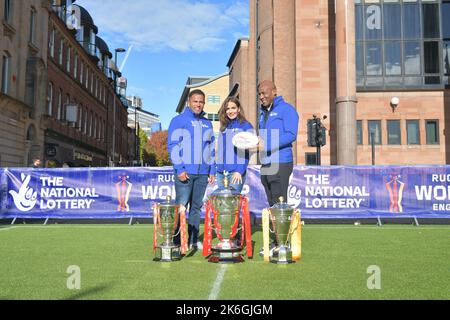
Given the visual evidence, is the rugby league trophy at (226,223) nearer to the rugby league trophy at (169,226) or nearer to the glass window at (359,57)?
the rugby league trophy at (169,226)

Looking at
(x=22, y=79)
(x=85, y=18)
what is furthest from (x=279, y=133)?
(x=85, y=18)

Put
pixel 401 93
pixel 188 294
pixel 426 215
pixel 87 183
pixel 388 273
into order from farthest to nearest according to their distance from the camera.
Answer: pixel 401 93, pixel 87 183, pixel 426 215, pixel 388 273, pixel 188 294

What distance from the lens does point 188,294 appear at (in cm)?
351

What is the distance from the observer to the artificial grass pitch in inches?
139

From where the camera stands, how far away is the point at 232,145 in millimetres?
5664

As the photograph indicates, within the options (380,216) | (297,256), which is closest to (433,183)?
(380,216)

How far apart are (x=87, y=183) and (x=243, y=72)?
114 feet

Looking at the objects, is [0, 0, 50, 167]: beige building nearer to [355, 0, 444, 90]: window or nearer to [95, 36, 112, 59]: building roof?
[355, 0, 444, 90]: window

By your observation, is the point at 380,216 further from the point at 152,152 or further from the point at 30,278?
the point at 152,152

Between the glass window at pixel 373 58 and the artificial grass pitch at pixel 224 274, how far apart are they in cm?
2511

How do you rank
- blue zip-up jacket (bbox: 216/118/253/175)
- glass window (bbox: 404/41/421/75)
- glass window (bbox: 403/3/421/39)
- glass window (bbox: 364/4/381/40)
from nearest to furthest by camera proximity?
blue zip-up jacket (bbox: 216/118/253/175) → glass window (bbox: 404/41/421/75) → glass window (bbox: 403/3/421/39) → glass window (bbox: 364/4/381/40)

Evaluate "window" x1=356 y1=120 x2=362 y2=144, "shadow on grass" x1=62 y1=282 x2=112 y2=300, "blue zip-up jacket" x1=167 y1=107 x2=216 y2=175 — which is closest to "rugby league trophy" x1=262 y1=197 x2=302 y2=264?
"blue zip-up jacket" x1=167 y1=107 x2=216 y2=175

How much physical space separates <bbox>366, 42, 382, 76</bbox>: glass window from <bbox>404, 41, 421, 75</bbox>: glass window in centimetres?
189

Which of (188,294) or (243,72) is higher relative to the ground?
(243,72)
